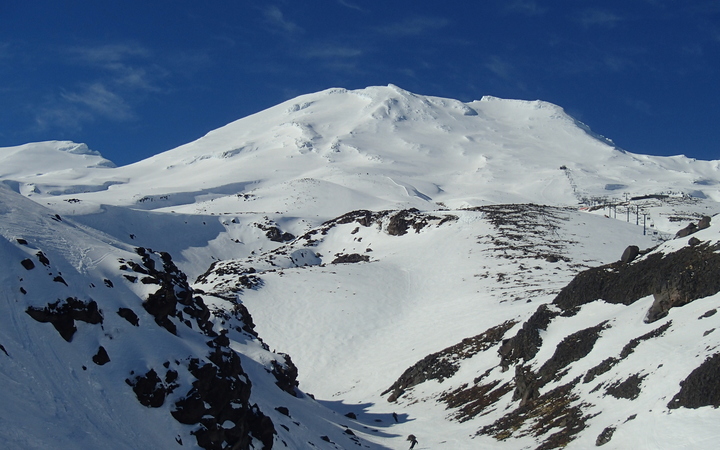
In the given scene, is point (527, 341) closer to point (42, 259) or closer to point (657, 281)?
point (657, 281)

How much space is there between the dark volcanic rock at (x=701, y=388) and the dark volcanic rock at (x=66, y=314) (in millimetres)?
14608

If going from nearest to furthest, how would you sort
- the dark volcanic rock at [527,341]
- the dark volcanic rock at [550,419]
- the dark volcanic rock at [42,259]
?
the dark volcanic rock at [42,259] → the dark volcanic rock at [550,419] → the dark volcanic rock at [527,341]

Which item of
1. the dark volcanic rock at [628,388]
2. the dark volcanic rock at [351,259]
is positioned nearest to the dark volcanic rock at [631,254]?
the dark volcanic rock at [628,388]

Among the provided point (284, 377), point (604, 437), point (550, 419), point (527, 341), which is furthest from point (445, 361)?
point (604, 437)

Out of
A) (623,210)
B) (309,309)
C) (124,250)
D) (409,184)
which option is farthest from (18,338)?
(409,184)

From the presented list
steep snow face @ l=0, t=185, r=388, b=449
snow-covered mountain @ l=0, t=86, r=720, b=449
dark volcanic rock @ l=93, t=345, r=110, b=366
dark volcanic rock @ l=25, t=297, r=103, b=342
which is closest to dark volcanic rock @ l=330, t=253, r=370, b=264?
snow-covered mountain @ l=0, t=86, r=720, b=449

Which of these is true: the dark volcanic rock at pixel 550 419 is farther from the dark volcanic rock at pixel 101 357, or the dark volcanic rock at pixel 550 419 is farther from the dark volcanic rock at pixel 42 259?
the dark volcanic rock at pixel 42 259

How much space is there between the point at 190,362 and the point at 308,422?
822 centimetres

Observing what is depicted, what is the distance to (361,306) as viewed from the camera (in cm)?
4872

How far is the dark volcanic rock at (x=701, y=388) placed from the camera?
559 inches

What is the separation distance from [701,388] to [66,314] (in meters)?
15.4

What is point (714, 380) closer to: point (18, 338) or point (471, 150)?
point (18, 338)

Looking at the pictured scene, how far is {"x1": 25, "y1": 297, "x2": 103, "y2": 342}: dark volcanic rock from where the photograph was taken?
44.1ft

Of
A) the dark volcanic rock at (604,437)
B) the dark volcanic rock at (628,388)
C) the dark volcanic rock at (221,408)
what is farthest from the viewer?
the dark volcanic rock at (628,388)
